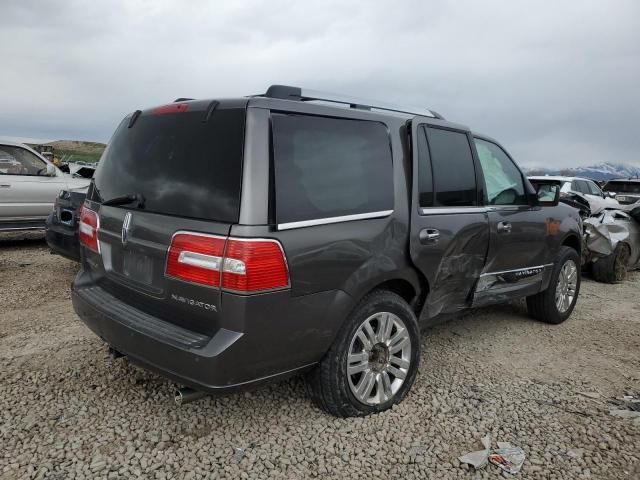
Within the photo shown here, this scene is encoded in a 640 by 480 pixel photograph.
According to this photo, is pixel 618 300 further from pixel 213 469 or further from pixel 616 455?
pixel 213 469

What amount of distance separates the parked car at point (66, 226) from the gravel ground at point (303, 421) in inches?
53.8

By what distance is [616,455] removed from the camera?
106 inches

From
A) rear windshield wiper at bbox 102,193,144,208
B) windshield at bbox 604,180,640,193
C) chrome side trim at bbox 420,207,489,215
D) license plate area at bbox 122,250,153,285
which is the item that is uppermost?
rear windshield wiper at bbox 102,193,144,208

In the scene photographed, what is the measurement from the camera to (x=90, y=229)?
3.14 meters

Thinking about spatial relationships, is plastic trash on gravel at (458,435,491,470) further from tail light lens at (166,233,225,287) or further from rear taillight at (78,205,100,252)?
rear taillight at (78,205,100,252)

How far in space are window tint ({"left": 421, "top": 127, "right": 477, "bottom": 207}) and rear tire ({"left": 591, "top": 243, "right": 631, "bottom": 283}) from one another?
4.46 meters

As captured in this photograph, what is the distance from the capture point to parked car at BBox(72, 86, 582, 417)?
2.34 metres

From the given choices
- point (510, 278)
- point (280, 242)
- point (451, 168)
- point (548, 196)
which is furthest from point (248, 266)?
point (548, 196)

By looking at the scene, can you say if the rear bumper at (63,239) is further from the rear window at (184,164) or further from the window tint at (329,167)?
the window tint at (329,167)

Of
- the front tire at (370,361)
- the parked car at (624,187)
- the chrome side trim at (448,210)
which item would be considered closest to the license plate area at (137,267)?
the front tire at (370,361)

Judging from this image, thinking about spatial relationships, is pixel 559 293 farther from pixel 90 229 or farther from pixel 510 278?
pixel 90 229

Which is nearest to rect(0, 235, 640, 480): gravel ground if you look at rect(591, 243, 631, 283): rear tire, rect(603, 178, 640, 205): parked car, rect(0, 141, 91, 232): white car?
rect(591, 243, 631, 283): rear tire

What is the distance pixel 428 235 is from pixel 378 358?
848 millimetres

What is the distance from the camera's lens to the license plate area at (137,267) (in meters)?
2.60
